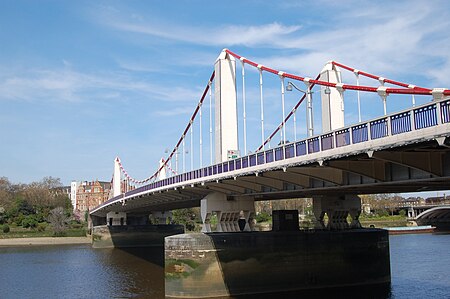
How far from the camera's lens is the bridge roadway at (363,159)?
624 inches

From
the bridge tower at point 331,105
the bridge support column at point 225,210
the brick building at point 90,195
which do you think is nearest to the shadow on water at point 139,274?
the bridge support column at point 225,210

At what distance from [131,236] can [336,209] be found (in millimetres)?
52694

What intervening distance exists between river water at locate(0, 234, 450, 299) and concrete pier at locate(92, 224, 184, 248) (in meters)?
17.6

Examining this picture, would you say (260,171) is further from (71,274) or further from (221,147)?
(71,274)

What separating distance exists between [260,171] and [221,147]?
37.5 feet

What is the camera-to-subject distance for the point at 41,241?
3696 inches

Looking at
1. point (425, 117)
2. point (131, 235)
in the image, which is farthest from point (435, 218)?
point (425, 117)

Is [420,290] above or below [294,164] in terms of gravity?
below

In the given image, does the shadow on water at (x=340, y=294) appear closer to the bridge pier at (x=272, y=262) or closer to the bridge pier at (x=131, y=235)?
the bridge pier at (x=272, y=262)

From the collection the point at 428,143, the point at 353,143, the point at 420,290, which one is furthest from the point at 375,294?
the point at 428,143

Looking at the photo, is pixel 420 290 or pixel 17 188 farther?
pixel 17 188

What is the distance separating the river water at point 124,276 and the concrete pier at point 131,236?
17.6 m

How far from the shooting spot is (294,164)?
2272 cm

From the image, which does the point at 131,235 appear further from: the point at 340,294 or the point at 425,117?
the point at 425,117
